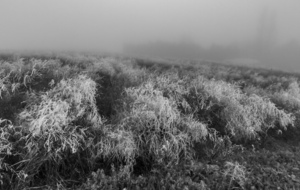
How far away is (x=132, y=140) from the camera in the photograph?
500cm

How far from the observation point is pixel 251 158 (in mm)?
5375

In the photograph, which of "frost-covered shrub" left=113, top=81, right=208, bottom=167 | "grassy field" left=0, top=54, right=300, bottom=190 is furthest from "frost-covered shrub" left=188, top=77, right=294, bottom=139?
"frost-covered shrub" left=113, top=81, right=208, bottom=167

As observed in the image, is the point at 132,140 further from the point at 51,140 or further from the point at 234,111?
the point at 234,111

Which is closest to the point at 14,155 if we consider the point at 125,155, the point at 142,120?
the point at 125,155

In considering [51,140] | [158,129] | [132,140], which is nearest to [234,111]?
[158,129]

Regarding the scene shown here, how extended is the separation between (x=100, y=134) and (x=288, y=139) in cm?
652

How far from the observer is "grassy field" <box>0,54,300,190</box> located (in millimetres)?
4148

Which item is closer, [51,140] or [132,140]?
[51,140]

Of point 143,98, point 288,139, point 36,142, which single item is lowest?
point 288,139

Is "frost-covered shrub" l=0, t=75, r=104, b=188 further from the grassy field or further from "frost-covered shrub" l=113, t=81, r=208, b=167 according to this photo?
"frost-covered shrub" l=113, t=81, r=208, b=167

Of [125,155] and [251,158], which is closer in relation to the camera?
[125,155]

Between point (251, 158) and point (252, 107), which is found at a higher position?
point (252, 107)

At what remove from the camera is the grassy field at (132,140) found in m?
4.15

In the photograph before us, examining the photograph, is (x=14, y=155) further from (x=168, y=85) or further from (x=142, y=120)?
(x=168, y=85)
